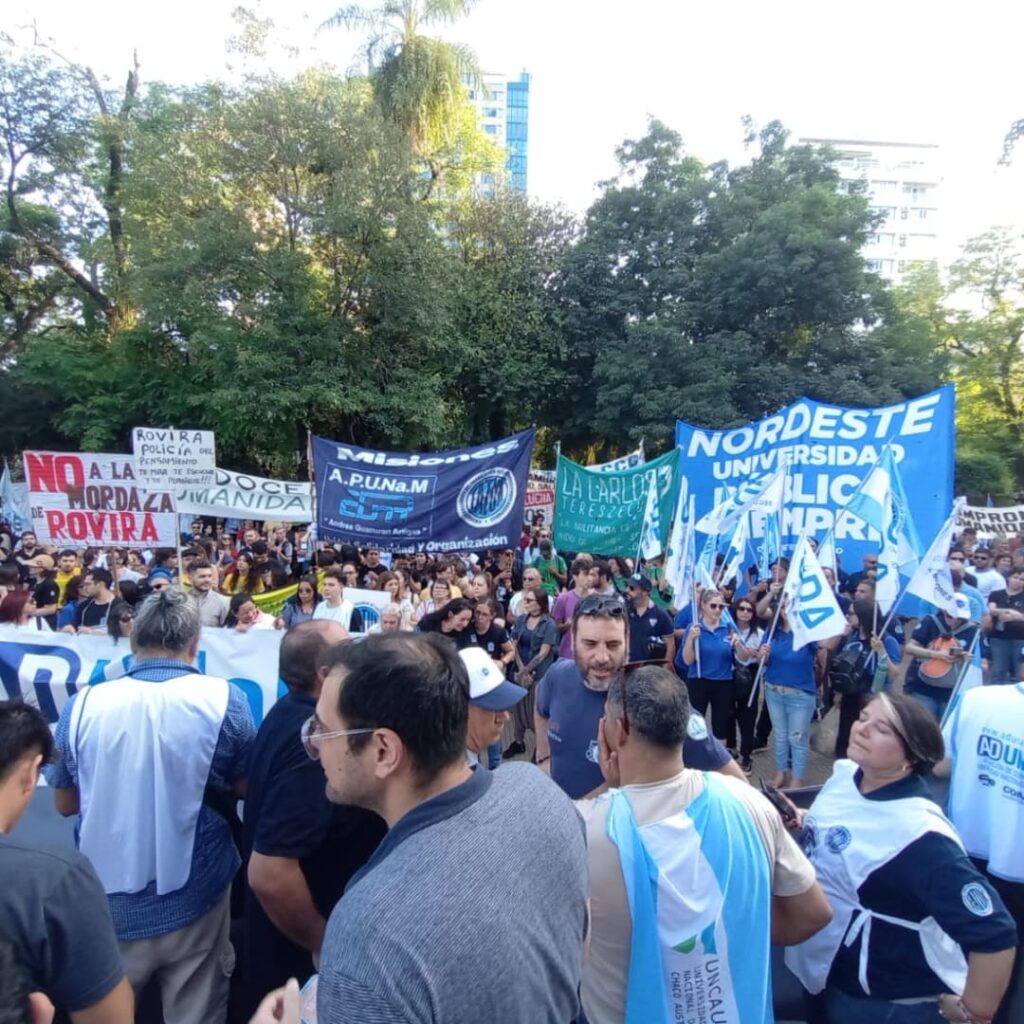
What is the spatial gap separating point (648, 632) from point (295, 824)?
4.81 metres

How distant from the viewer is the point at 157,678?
8.53 ft

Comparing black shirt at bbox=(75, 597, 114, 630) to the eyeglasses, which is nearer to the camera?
the eyeglasses

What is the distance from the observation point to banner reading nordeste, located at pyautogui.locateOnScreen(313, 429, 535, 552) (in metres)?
7.91

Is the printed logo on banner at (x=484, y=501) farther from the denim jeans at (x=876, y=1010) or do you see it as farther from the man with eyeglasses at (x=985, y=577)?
the man with eyeglasses at (x=985, y=577)

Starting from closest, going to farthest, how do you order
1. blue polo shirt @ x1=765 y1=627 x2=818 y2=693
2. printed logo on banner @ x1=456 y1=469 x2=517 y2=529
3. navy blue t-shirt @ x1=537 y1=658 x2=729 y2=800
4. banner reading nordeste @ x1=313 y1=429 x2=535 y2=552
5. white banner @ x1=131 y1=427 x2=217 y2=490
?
1. navy blue t-shirt @ x1=537 y1=658 x2=729 y2=800
2. blue polo shirt @ x1=765 y1=627 x2=818 y2=693
3. white banner @ x1=131 y1=427 x2=217 y2=490
4. banner reading nordeste @ x1=313 y1=429 x2=535 y2=552
5. printed logo on banner @ x1=456 y1=469 x2=517 y2=529

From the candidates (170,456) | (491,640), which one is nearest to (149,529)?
(170,456)

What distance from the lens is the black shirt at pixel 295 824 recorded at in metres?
2.07

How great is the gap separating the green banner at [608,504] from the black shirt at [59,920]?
26.1 feet

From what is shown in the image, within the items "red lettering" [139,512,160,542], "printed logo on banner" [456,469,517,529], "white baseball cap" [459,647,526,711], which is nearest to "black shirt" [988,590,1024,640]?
"printed logo on banner" [456,469,517,529]

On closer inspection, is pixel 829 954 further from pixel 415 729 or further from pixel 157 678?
pixel 157 678

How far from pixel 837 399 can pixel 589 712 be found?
67.6ft

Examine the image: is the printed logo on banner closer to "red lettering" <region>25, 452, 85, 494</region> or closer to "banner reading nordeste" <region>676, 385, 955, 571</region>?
"banner reading nordeste" <region>676, 385, 955, 571</region>

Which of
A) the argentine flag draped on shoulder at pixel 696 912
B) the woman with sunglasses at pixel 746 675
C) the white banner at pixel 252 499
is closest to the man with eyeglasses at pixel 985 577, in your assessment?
the woman with sunglasses at pixel 746 675

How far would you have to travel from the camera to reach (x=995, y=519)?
15.0 meters
